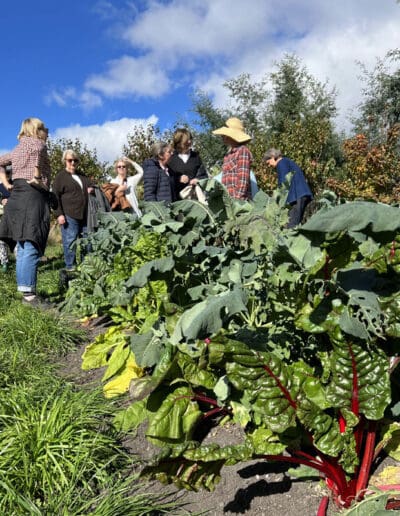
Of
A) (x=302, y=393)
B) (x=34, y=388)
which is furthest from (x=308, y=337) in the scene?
(x=34, y=388)

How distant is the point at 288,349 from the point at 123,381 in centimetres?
122

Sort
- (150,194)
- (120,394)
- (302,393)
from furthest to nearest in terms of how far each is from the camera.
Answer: (150,194)
(120,394)
(302,393)

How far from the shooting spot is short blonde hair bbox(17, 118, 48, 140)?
465 cm

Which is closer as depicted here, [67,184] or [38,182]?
[38,182]

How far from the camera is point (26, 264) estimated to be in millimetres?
4809

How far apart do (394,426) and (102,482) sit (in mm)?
1097

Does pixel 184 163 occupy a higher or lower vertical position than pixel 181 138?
lower

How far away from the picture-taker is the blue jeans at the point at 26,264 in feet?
15.8

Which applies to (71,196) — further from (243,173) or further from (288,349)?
(288,349)

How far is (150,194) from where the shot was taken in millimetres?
5664

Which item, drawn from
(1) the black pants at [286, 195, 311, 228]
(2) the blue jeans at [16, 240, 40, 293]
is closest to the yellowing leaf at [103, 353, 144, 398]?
(2) the blue jeans at [16, 240, 40, 293]

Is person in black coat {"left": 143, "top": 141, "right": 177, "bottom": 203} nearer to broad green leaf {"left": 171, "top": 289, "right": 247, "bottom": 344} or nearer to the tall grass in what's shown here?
the tall grass

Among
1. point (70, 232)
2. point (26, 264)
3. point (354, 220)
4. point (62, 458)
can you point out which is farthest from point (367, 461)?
point (70, 232)

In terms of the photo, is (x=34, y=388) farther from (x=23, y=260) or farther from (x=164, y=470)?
(x=23, y=260)
